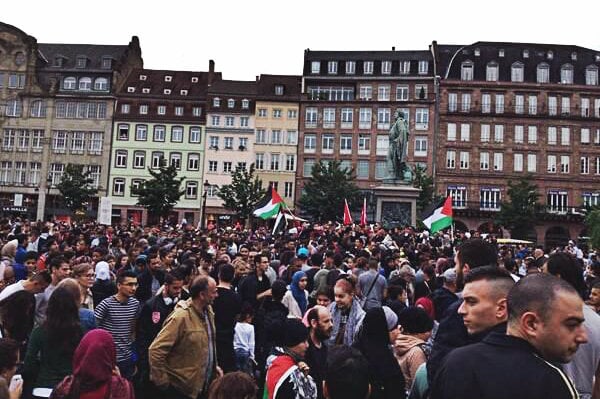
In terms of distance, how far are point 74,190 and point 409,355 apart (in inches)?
2172

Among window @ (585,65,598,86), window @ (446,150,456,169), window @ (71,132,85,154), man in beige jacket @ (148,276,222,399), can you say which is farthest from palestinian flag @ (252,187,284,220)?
window @ (585,65,598,86)

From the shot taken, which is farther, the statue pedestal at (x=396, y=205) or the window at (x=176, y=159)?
the window at (x=176, y=159)

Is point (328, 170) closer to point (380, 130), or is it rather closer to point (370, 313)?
point (380, 130)

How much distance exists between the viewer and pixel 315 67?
6544 cm

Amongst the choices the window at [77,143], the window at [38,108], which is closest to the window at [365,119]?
the window at [77,143]

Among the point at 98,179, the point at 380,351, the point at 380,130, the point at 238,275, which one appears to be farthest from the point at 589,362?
the point at 98,179

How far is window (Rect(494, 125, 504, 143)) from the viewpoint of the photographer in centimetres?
6156

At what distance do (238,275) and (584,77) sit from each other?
205 ft

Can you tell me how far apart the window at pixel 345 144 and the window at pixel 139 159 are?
21.0 metres

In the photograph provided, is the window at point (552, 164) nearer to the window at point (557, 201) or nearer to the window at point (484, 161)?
the window at point (557, 201)

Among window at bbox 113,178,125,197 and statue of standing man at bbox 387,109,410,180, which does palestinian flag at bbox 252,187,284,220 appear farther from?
window at bbox 113,178,125,197

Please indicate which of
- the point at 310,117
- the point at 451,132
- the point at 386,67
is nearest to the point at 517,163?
the point at 451,132

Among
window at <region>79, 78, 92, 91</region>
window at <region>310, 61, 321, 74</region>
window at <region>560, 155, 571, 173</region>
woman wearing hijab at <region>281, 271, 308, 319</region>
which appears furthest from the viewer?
window at <region>310, 61, 321, 74</region>

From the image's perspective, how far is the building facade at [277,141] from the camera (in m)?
63.8
